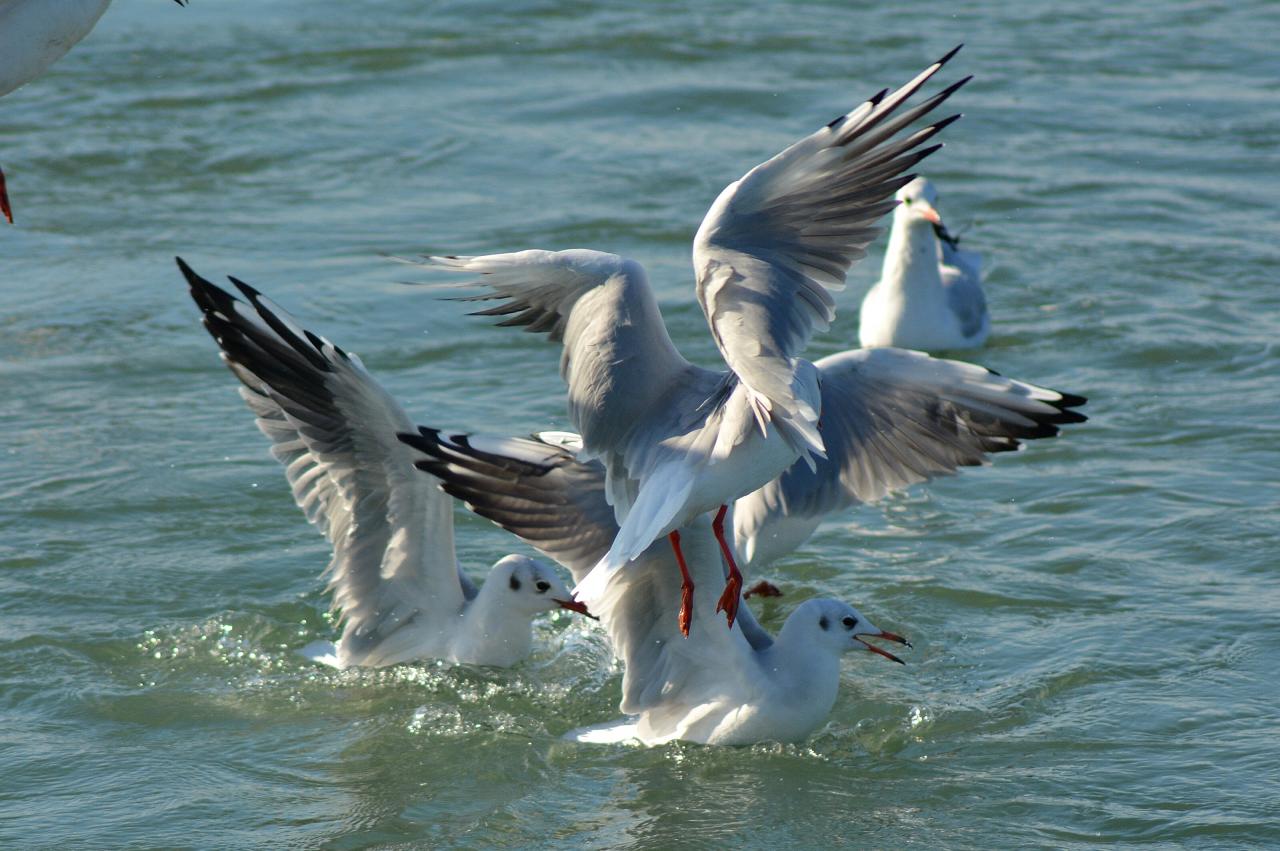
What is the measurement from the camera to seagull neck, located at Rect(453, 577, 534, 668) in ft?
21.0

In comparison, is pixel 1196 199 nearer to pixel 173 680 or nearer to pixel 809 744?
pixel 809 744

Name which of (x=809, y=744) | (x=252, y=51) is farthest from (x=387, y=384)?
(x=252, y=51)

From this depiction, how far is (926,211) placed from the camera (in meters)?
9.74

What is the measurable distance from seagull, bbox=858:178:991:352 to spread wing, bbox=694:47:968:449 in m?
4.35

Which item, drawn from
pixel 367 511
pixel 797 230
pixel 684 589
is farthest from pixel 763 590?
pixel 797 230

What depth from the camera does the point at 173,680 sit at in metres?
6.22

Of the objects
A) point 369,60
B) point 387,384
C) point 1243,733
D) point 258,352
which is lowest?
point 1243,733

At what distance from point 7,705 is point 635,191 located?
6478mm

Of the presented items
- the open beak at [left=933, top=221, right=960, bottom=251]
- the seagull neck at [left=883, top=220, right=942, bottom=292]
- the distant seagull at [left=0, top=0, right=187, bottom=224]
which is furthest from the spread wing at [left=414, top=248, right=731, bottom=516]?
the open beak at [left=933, top=221, right=960, bottom=251]

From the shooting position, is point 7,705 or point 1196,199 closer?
point 7,705

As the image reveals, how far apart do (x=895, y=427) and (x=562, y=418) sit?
92.4 inches

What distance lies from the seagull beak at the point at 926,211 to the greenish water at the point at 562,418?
2.47ft

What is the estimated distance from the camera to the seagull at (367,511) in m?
6.12

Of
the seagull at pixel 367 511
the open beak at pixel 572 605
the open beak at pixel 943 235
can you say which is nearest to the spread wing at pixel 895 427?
the open beak at pixel 572 605
